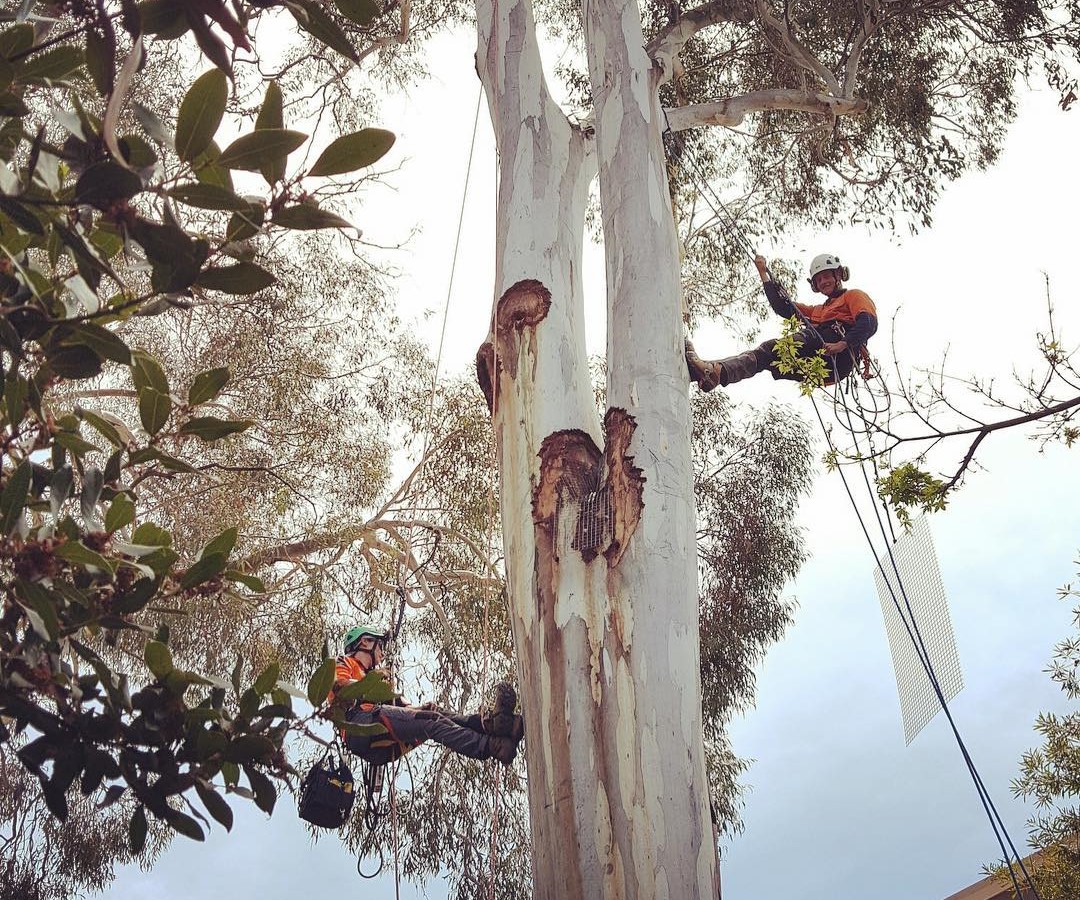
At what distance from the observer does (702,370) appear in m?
3.76

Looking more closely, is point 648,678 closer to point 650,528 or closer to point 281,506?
point 650,528

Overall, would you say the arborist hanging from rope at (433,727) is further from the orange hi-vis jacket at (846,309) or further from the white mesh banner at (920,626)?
the orange hi-vis jacket at (846,309)

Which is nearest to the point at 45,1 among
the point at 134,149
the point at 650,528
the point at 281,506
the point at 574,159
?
the point at 134,149

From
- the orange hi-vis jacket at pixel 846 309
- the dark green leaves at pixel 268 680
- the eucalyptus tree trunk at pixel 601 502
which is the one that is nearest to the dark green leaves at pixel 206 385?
the dark green leaves at pixel 268 680

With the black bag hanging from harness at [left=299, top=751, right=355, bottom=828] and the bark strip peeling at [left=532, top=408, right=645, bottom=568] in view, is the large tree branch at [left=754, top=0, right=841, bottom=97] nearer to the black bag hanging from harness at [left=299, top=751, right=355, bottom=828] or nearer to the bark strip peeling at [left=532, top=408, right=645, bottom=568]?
the bark strip peeling at [left=532, top=408, right=645, bottom=568]

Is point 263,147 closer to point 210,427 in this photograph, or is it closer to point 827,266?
point 210,427

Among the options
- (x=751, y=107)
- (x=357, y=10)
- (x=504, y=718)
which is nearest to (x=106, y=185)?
Result: (x=357, y=10)

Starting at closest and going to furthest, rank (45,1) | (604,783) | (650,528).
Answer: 1. (45,1)
2. (604,783)
3. (650,528)

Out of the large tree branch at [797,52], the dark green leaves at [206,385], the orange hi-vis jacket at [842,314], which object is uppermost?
the large tree branch at [797,52]

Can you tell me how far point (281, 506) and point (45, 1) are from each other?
5.43 metres

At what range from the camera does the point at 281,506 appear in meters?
6.56

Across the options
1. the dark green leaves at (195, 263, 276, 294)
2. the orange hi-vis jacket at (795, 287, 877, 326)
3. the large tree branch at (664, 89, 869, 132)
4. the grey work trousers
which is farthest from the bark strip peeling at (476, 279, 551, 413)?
the orange hi-vis jacket at (795, 287, 877, 326)

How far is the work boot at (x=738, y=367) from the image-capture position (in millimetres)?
4164

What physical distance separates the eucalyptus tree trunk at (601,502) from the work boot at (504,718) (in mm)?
617
